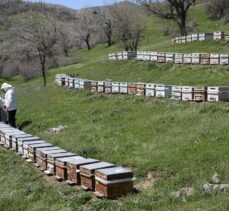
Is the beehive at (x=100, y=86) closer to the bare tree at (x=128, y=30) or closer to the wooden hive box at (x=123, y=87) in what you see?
the wooden hive box at (x=123, y=87)

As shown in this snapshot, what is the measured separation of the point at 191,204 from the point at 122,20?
6659cm

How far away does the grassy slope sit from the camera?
578 inches

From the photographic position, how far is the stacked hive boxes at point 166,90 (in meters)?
25.4

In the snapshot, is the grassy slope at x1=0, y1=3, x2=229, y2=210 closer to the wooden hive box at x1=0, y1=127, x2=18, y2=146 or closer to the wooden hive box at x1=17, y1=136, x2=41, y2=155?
the wooden hive box at x1=17, y1=136, x2=41, y2=155

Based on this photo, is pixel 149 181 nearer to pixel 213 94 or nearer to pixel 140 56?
pixel 213 94

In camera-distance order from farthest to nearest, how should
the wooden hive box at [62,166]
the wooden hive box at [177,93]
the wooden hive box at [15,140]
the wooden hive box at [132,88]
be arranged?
the wooden hive box at [132,88], the wooden hive box at [177,93], the wooden hive box at [15,140], the wooden hive box at [62,166]

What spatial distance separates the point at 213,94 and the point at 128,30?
4917 centimetres

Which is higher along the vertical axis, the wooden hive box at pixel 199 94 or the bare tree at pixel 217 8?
the bare tree at pixel 217 8

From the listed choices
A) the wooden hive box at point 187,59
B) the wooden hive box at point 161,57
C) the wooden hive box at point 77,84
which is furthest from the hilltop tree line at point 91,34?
the wooden hive box at point 187,59

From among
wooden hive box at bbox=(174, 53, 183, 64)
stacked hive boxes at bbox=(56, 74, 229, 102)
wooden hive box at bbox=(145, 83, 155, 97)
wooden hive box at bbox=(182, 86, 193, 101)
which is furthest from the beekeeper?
wooden hive box at bbox=(174, 53, 183, 64)

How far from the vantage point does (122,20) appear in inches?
3061

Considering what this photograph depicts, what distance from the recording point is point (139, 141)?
2109 centimetres

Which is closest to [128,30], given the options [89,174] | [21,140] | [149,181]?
[21,140]

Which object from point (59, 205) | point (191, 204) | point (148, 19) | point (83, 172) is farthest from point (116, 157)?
point (148, 19)
